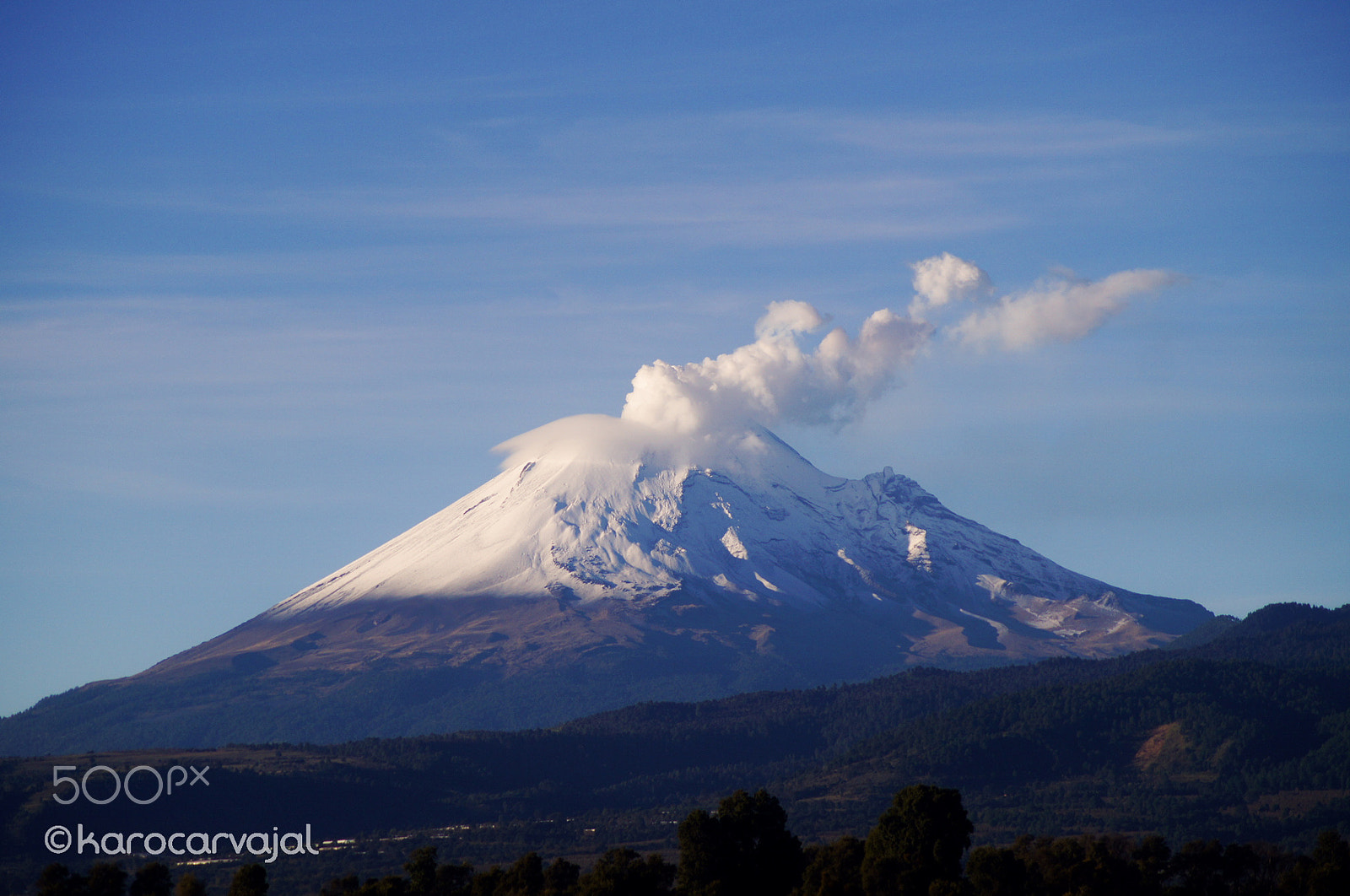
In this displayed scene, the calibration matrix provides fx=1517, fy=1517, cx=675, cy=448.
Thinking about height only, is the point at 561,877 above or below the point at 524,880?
below

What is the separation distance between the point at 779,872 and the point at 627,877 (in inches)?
526

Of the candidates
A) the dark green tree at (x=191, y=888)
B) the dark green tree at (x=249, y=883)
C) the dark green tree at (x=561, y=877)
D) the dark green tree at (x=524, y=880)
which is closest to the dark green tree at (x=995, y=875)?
the dark green tree at (x=561, y=877)

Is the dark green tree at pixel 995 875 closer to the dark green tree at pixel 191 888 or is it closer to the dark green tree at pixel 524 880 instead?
the dark green tree at pixel 524 880

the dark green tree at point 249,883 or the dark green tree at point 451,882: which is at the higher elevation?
the dark green tree at point 249,883

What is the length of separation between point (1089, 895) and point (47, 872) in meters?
78.6

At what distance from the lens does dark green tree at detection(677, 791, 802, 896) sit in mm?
113438

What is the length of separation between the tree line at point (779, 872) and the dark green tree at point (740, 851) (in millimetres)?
90

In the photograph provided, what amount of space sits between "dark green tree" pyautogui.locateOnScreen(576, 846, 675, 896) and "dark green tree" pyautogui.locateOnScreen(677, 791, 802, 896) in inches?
79.4

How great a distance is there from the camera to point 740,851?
11544 cm

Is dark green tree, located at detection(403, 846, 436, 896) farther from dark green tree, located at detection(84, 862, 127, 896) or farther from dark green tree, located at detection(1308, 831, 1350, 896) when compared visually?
dark green tree, located at detection(1308, 831, 1350, 896)

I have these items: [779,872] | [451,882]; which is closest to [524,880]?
[451,882]

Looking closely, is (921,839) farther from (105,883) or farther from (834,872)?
(105,883)

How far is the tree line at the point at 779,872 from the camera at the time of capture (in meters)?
107

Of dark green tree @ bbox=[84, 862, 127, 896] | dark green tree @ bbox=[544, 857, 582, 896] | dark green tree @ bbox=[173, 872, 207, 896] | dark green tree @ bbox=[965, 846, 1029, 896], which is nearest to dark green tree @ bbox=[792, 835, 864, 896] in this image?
dark green tree @ bbox=[965, 846, 1029, 896]
